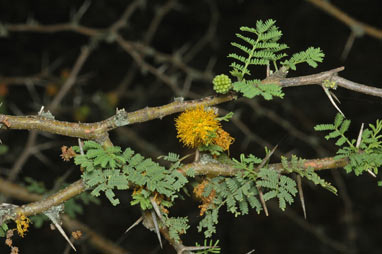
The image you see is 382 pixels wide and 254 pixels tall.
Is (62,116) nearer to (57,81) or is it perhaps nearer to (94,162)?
(57,81)

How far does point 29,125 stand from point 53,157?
2.50m

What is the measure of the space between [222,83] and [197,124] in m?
0.11

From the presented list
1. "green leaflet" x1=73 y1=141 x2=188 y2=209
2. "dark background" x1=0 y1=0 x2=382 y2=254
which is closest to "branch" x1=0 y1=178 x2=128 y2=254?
"green leaflet" x1=73 y1=141 x2=188 y2=209

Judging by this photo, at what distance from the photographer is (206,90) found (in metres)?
3.50

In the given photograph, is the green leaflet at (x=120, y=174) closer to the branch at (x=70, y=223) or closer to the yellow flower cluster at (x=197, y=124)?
the yellow flower cluster at (x=197, y=124)

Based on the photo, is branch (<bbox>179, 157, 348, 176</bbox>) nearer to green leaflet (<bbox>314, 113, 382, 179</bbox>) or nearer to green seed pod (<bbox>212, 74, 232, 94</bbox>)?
green leaflet (<bbox>314, 113, 382, 179</bbox>)

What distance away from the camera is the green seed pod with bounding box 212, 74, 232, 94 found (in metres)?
1.04

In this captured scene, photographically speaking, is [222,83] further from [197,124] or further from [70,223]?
[70,223]

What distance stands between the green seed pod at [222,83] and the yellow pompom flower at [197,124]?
0.07 meters

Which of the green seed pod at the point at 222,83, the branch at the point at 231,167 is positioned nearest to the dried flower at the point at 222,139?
the branch at the point at 231,167

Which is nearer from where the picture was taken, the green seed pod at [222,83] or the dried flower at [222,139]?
the green seed pod at [222,83]

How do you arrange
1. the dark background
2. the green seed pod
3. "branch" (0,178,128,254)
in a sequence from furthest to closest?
the dark background → "branch" (0,178,128,254) → the green seed pod

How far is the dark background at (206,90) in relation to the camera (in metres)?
3.44

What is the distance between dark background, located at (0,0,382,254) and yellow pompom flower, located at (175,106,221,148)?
2179 mm
